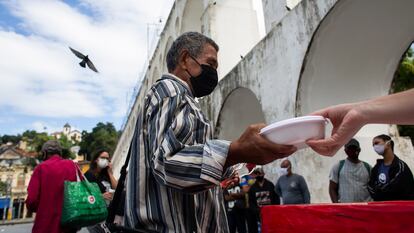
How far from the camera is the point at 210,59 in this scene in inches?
63.7

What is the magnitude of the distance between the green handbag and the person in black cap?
3011mm

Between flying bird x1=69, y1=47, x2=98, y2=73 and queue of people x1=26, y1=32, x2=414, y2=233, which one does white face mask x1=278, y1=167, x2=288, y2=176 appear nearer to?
flying bird x1=69, y1=47, x2=98, y2=73

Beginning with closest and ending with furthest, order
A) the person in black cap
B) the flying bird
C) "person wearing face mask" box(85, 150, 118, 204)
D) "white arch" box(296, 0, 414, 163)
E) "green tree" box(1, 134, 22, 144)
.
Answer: the person in black cap
"person wearing face mask" box(85, 150, 118, 204)
"white arch" box(296, 0, 414, 163)
the flying bird
"green tree" box(1, 134, 22, 144)

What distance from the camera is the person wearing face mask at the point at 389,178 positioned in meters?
3.46

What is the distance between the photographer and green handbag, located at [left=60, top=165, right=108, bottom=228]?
3.12 m

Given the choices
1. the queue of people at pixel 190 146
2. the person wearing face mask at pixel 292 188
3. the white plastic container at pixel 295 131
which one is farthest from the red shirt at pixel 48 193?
the person wearing face mask at pixel 292 188

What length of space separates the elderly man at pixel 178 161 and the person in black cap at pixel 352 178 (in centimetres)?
333

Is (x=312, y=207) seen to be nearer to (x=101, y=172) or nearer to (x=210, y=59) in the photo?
(x=210, y=59)

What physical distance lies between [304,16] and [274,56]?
104 centimetres

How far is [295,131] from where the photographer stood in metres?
1.13

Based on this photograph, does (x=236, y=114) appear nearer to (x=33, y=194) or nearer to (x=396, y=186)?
(x=396, y=186)

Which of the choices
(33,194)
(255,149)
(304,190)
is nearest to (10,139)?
(33,194)

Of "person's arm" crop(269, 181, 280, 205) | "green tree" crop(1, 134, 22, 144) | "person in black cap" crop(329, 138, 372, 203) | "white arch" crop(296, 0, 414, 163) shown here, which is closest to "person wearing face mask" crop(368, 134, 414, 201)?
"person in black cap" crop(329, 138, 372, 203)

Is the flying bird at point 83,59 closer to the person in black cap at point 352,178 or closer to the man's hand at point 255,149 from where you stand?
the person in black cap at point 352,178
